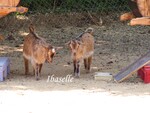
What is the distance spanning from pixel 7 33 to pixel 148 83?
4997 mm

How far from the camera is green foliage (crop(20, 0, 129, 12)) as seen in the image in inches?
497

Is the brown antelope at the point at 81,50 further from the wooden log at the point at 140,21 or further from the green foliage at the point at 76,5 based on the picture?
the green foliage at the point at 76,5

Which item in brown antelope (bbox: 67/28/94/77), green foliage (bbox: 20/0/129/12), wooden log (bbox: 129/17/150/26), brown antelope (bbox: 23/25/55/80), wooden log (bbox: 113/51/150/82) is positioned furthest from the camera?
green foliage (bbox: 20/0/129/12)

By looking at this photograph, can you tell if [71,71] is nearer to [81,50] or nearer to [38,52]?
[81,50]

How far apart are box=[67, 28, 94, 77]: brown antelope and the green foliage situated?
346 cm

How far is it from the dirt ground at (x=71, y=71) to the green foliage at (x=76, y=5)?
0.26 meters

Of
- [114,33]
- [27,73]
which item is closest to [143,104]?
[27,73]

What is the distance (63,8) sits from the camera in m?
12.8

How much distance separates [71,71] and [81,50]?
54cm

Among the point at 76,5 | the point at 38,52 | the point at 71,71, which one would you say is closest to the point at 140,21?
the point at 38,52

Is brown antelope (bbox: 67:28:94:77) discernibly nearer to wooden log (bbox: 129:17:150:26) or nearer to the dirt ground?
the dirt ground

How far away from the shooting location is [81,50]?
8.80 meters

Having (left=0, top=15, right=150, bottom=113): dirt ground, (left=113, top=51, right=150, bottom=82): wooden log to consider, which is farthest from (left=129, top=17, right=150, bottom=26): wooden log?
(left=0, top=15, right=150, bottom=113): dirt ground

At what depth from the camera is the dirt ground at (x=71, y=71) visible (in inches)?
266
